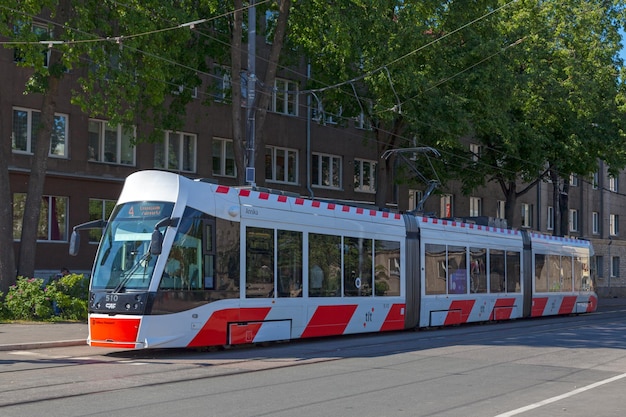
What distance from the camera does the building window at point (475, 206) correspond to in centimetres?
5372

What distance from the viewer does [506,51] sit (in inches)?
1344

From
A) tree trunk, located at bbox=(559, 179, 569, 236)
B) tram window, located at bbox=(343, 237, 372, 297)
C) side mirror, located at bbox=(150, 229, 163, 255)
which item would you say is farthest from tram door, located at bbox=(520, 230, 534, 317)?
tree trunk, located at bbox=(559, 179, 569, 236)

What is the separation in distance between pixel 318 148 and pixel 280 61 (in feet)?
32.5

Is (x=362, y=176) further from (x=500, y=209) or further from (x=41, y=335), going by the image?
(x=41, y=335)

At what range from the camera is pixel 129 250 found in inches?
603

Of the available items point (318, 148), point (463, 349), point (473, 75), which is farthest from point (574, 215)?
point (463, 349)

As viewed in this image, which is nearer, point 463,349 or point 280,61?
point 463,349

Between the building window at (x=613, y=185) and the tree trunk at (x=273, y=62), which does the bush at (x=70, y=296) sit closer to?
the tree trunk at (x=273, y=62)

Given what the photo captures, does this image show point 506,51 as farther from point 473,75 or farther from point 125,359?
point 125,359

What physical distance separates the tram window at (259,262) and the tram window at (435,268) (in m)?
6.72

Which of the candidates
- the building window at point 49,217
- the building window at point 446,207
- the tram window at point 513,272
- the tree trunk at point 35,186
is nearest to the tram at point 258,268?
the tram window at point 513,272

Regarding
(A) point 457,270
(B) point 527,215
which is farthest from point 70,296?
(B) point 527,215

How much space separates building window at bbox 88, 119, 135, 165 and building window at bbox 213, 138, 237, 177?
4426 millimetres

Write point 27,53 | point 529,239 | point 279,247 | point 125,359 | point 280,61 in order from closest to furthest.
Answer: point 125,359
point 279,247
point 27,53
point 529,239
point 280,61
